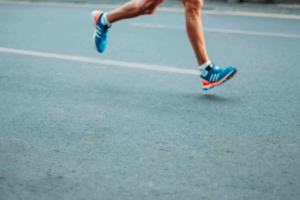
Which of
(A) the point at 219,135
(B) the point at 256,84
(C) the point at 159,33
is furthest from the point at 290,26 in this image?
(A) the point at 219,135

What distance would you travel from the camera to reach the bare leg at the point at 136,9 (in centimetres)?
414

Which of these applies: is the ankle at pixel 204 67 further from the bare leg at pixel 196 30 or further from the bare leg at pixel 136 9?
the bare leg at pixel 136 9

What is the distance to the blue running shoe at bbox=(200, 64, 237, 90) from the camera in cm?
386

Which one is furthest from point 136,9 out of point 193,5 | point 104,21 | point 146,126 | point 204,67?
point 146,126

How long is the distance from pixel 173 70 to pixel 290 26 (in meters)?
4.42

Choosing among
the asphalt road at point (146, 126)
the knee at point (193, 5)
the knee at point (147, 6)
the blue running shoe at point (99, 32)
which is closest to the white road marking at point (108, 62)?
the asphalt road at point (146, 126)

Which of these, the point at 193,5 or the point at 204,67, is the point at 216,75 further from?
the point at 193,5

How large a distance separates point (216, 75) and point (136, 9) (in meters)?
0.94

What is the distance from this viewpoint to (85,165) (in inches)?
94.2

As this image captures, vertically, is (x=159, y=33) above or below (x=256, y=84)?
below

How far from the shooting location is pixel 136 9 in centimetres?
423

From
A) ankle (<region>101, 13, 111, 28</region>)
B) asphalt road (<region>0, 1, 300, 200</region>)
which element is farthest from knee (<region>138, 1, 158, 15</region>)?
asphalt road (<region>0, 1, 300, 200</region>)

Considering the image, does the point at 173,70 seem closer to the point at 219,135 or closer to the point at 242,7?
the point at 219,135

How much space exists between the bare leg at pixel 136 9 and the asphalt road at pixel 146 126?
0.55 meters
